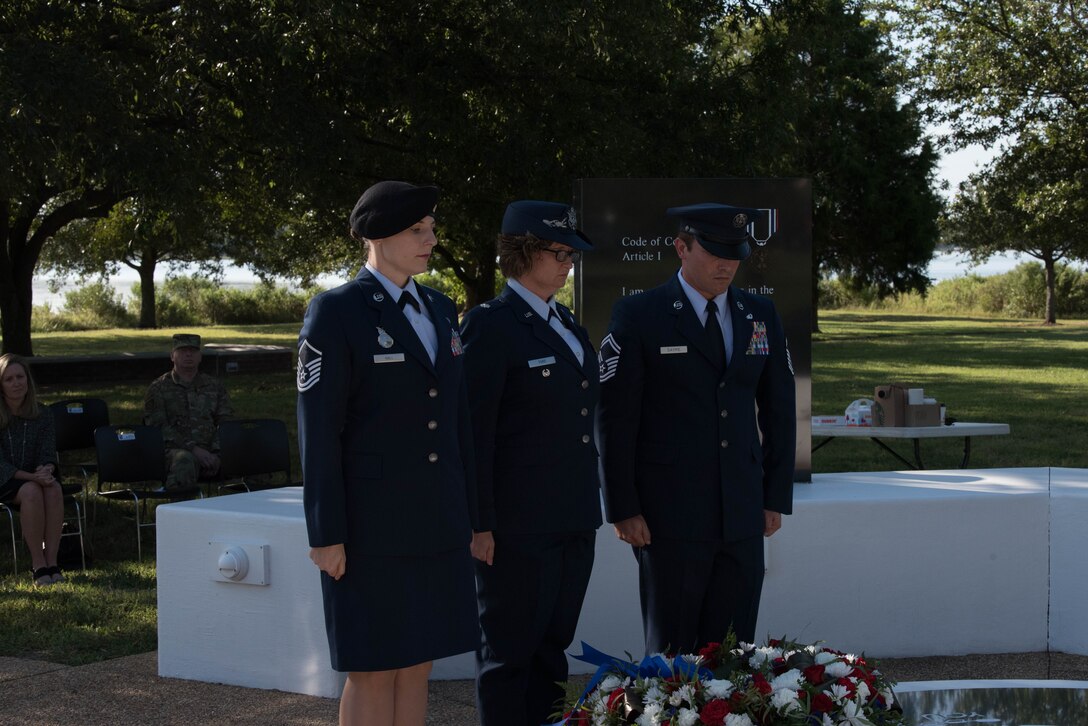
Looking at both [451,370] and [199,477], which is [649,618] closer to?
[451,370]

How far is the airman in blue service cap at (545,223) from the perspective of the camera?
379cm

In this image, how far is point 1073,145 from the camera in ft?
65.3

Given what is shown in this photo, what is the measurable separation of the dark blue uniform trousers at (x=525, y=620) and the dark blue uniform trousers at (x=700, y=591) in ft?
0.85

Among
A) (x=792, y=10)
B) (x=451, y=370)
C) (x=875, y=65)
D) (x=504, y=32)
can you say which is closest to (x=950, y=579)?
(x=451, y=370)

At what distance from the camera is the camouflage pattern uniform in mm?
9398

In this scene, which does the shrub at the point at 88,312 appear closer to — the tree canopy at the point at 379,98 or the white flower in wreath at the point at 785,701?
the tree canopy at the point at 379,98

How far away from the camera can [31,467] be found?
811 centimetres

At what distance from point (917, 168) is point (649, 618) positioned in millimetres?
35752

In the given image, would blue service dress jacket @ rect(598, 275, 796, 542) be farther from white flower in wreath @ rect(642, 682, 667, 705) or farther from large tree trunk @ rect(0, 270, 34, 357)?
large tree trunk @ rect(0, 270, 34, 357)

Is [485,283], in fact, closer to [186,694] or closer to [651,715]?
[186,694]

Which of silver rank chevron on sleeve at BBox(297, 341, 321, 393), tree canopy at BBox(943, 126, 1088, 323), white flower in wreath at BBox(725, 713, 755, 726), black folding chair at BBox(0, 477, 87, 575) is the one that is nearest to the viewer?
white flower in wreath at BBox(725, 713, 755, 726)

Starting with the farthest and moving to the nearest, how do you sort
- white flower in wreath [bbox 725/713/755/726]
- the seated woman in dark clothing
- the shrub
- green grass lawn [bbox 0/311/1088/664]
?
the shrub → the seated woman in dark clothing → green grass lawn [bbox 0/311/1088/664] → white flower in wreath [bbox 725/713/755/726]

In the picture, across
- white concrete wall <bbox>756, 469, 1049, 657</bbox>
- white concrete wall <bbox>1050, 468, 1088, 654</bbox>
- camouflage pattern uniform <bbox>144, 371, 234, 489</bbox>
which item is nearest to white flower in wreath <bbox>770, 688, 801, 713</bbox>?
white concrete wall <bbox>756, 469, 1049, 657</bbox>

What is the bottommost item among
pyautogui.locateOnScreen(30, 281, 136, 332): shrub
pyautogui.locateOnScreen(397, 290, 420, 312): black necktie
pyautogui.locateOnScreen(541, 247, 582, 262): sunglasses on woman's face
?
pyautogui.locateOnScreen(397, 290, 420, 312): black necktie
